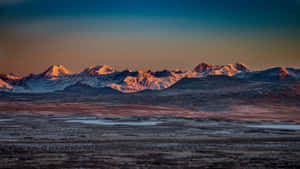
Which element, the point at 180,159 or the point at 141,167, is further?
the point at 180,159

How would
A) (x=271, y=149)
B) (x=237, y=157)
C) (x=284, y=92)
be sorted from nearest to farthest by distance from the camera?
(x=237, y=157), (x=271, y=149), (x=284, y=92)

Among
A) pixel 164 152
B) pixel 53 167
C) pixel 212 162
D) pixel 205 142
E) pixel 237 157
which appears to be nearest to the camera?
pixel 53 167

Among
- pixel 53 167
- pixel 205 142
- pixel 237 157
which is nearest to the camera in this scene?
pixel 53 167

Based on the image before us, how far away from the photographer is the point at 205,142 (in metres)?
31.9

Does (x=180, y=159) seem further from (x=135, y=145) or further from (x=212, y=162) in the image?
(x=135, y=145)

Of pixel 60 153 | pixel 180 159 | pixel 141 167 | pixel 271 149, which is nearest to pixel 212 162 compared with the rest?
pixel 180 159

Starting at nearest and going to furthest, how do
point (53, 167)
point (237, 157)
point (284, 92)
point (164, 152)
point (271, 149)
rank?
1. point (53, 167)
2. point (237, 157)
3. point (164, 152)
4. point (271, 149)
5. point (284, 92)

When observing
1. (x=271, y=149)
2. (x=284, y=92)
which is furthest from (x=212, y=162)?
(x=284, y=92)

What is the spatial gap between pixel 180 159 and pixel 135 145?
6.54 m

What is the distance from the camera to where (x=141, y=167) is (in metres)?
20.8

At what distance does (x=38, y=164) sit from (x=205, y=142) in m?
14.9

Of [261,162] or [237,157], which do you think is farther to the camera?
[237,157]

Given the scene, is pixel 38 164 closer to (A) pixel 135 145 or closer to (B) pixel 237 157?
(A) pixel 135 145

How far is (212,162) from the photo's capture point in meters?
22.5
